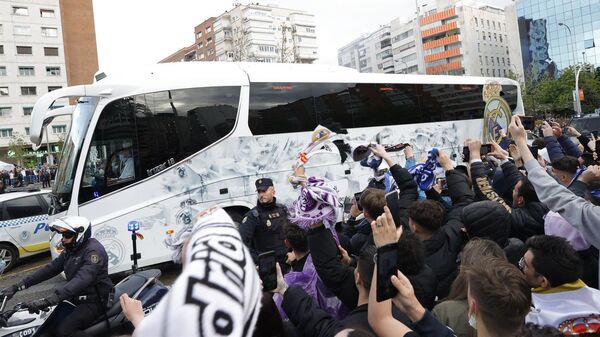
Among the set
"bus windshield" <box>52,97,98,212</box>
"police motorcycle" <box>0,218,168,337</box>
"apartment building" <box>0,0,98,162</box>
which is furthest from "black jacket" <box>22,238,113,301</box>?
"apartment building" <box>0,0,98,162</box>

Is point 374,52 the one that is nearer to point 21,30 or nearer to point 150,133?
point 21,30

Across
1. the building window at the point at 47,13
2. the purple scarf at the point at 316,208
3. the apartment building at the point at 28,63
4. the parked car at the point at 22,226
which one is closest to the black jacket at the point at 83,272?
the purple scarf at the point at 316,208

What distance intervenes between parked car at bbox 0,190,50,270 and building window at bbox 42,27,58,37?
5442 cm

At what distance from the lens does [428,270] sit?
271cm

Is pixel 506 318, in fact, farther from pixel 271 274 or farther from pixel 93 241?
pixel 93 241

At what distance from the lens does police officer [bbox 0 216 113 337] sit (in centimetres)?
380

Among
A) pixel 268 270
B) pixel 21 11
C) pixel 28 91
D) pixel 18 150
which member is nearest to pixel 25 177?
pixel 18 150

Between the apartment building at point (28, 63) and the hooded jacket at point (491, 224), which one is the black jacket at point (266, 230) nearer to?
the hooded jacket at point (491, 224)

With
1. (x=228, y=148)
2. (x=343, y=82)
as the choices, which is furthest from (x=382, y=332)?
(x=343, y=82)

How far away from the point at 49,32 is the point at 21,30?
2.99 m

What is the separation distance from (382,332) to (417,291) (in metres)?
0.77

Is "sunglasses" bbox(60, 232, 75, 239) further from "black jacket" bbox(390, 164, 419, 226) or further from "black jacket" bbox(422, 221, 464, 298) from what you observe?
"black jacket" bbox(422, 221, 464, 298)

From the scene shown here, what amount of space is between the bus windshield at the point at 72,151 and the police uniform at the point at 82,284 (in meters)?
3.07

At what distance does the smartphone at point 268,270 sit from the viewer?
235cm
